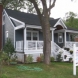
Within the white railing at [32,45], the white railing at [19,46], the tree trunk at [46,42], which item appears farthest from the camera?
the white railing at [19,46]

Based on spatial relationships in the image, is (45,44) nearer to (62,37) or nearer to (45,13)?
(45,13)

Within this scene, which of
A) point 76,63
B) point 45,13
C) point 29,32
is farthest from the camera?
point 29,32

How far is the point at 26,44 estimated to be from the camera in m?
16.3

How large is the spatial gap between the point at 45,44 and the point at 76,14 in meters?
35.6

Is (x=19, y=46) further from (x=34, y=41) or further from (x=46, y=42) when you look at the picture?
(x=46, y=42)

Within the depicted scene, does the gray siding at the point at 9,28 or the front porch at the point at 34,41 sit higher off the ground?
the gray siding at the point at 9,28

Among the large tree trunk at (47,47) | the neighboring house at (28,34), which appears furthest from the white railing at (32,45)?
the large tree trunk at (47,47)

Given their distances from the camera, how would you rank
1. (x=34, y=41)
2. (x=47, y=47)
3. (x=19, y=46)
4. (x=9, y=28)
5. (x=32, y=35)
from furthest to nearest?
(x=9, y=28)
(x=32, y=35)
(x=19, y=46)
(x=34, y=41)
(x=47, y=47)

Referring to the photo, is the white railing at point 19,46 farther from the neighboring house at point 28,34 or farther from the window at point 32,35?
the window at point 32,35

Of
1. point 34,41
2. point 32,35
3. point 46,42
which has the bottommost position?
point 46,42

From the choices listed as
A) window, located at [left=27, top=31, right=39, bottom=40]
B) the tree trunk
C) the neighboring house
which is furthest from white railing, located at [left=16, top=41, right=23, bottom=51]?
the tree trunk

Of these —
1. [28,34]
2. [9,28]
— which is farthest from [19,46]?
[9,28]

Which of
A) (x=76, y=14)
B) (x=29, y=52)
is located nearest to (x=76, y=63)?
(x=29, y=52)

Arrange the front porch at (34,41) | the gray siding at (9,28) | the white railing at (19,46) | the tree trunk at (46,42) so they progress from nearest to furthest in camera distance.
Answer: the tree trunk at (46,42)
the front porch at (34,41)
the white railing at (19,46)
the gray siding at (9,28)
